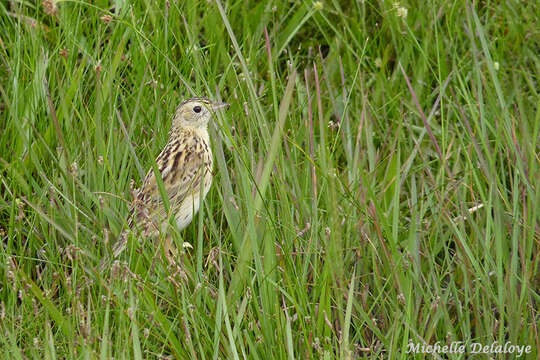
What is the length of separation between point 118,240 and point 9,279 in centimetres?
64

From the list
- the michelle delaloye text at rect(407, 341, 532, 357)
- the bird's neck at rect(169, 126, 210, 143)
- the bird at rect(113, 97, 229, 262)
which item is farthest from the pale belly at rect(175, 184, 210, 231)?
the michelle delaloye text at rect(407, 341, 532, 357)

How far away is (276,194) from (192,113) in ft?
3.13

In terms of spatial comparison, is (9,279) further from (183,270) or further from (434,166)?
(434,166)

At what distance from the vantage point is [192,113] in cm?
562

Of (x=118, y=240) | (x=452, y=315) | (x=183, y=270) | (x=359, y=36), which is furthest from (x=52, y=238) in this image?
(x=359, y=36)

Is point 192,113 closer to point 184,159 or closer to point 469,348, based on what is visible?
point 184,159

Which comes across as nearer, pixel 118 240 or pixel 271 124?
pixel 118 240

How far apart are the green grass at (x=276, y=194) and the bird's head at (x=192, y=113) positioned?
0.35 ft

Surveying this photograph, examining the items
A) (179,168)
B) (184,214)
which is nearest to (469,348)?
(184,214)

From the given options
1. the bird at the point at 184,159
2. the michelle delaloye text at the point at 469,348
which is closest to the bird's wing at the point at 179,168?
the bird at the point at 184,159

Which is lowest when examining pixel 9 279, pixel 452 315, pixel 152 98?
pixel 452 315

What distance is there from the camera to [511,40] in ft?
21.4

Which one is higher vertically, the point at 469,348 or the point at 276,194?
the point at 276,194

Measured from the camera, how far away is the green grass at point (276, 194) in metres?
4.00
